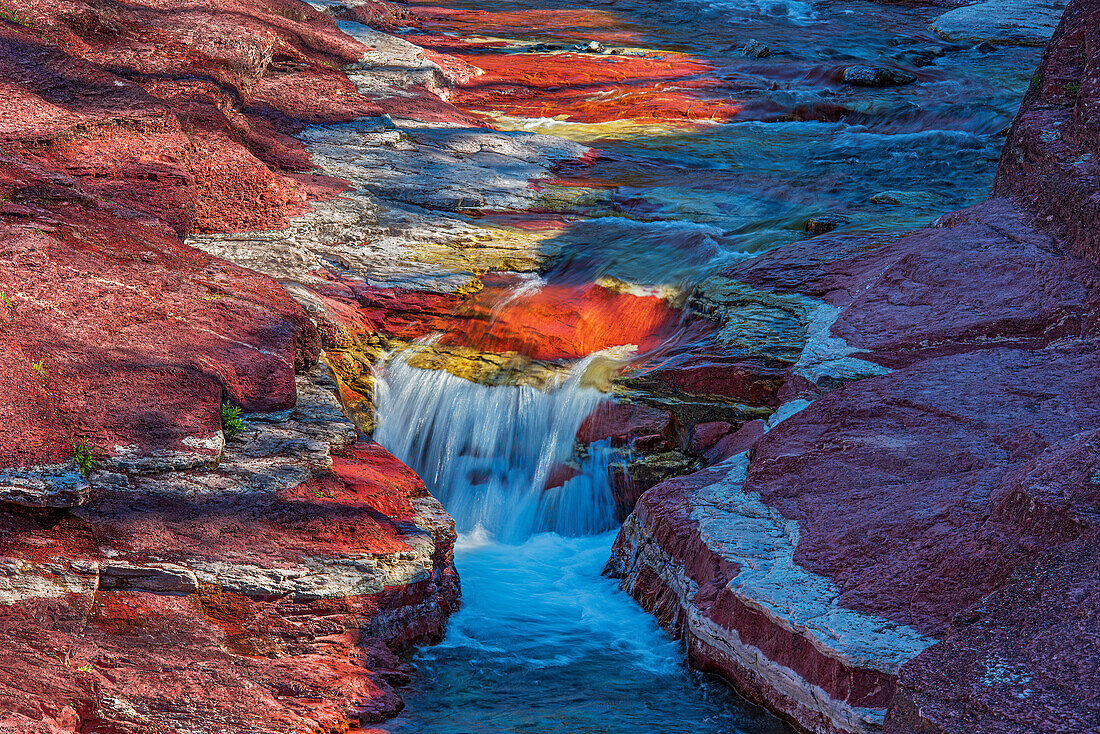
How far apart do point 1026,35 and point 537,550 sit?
56.3ft

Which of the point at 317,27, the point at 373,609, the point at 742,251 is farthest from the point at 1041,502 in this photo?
the point at 317,27

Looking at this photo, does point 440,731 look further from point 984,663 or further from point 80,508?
point 984,663

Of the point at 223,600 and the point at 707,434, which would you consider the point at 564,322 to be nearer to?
the point at 707,434

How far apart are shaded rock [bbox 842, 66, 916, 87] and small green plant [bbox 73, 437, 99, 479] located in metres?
14.1

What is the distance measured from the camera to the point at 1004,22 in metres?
19.1

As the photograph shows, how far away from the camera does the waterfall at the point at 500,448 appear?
21.2ft

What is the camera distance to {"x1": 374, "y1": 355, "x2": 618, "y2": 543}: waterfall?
6449mm

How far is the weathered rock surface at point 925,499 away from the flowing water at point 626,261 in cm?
44

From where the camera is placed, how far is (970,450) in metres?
4.23

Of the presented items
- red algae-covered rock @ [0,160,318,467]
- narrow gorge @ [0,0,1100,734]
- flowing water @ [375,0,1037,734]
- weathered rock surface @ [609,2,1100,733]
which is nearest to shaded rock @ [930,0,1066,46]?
flowing water @ [375,0,1037,734]

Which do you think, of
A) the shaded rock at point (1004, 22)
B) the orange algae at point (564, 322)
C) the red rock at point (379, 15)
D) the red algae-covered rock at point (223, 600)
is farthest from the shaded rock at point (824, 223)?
the shaded rock at point (1004, 22)

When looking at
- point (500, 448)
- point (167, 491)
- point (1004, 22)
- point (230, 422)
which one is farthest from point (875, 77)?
point (167, 491)

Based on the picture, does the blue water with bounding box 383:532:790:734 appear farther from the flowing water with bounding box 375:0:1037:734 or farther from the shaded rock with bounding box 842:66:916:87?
the shaded rock with bounding box 842:66:916:87

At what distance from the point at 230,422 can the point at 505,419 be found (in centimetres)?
251
